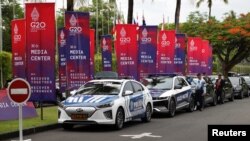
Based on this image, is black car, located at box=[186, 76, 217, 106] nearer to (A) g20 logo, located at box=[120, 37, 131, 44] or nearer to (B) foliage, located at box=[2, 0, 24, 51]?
(A) g20 logo, located at box=[120, 37, 131, 44]

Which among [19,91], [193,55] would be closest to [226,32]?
[193,55]

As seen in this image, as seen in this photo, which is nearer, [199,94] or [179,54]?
[199,94]

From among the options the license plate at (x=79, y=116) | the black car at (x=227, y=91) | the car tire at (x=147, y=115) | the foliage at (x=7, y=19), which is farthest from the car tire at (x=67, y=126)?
the foliage at (x=7, y=19)

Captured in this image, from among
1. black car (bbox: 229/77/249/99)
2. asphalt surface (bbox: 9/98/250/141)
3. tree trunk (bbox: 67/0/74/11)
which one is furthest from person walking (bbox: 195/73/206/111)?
black car (bbox: 229/77/249/99)

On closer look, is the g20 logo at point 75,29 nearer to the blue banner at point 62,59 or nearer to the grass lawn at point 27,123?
the blue banner at point 62,59

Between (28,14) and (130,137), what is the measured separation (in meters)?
5.80

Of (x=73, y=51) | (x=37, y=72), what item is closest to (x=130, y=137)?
(x=37, y=72)

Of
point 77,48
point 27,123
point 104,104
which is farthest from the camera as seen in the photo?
point 77,48

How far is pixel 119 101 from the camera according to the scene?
1567 cm

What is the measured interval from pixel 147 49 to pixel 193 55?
29.3ft

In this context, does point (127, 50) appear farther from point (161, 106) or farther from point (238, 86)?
point (238, 86)

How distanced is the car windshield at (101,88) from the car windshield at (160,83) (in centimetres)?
476

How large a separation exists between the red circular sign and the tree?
39.1 m

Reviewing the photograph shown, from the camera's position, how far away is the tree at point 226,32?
48.8 metres
